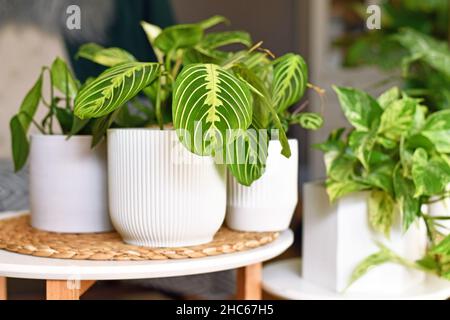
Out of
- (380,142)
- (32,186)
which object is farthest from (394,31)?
(32,186)

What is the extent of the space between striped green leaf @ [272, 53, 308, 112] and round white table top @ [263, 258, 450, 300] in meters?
0.34

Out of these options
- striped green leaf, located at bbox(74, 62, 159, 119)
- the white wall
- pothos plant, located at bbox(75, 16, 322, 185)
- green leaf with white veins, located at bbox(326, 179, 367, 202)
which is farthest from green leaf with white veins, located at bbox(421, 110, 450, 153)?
the white wall

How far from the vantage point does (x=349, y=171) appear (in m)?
0.95

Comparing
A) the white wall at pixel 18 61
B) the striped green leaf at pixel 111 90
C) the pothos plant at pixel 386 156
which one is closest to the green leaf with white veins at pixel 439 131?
the pothos plant at pixel 386 156

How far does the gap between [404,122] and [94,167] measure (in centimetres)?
47

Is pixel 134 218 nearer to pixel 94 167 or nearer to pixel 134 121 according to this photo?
Result: pixel 94 167

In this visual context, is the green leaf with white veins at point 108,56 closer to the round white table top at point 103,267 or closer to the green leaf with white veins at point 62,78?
the green leaf with white veins at point 62,78

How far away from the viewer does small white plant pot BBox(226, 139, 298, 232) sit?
84 centimetres

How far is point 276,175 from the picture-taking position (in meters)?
0.85

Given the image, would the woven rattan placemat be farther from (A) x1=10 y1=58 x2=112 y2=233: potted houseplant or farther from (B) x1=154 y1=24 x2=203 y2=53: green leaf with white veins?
(B) x1=154 y1=24 x2=203 y2=53: green leaf with white veins

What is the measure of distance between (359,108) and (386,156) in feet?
0.29

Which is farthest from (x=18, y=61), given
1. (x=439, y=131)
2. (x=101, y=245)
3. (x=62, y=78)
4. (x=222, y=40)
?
(x=439, y=131)

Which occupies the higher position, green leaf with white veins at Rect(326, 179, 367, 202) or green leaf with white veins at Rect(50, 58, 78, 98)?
green leaf with white veins at Rect(50, 58, 78, 98)
